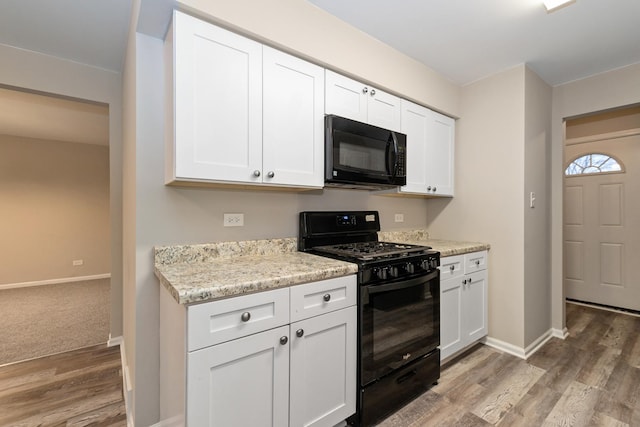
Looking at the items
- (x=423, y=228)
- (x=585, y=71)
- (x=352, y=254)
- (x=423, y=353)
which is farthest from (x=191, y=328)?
(x=585, y=71)

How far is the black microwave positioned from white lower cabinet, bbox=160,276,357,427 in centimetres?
73

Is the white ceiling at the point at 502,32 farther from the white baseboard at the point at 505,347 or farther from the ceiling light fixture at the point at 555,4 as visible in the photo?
the white baseboard at the point at 505,347

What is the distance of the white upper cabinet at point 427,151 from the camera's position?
2490 mm

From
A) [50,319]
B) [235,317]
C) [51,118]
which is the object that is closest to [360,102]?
[235,317]

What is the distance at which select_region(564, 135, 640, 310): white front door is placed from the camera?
351 cm

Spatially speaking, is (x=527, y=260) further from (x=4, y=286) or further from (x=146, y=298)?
(x=4, y=286)

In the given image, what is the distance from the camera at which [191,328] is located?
110cm

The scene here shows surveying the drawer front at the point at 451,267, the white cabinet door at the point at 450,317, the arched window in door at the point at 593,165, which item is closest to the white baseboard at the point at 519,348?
the white cabinet door at the point at 450,317

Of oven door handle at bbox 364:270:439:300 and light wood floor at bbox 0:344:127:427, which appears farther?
light wood floor at bbox 0:344:127:427

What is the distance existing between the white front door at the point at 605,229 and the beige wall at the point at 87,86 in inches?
203

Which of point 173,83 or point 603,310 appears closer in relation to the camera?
point 173,83

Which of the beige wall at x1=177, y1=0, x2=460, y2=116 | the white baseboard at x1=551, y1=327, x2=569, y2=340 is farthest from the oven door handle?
the white baseboard at x1=551, y1=327, x2=569, y2=340

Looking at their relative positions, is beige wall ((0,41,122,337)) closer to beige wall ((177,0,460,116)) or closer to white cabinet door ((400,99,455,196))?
beige wall ((177,0,460,116))

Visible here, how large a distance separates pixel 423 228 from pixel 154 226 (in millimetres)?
2542
